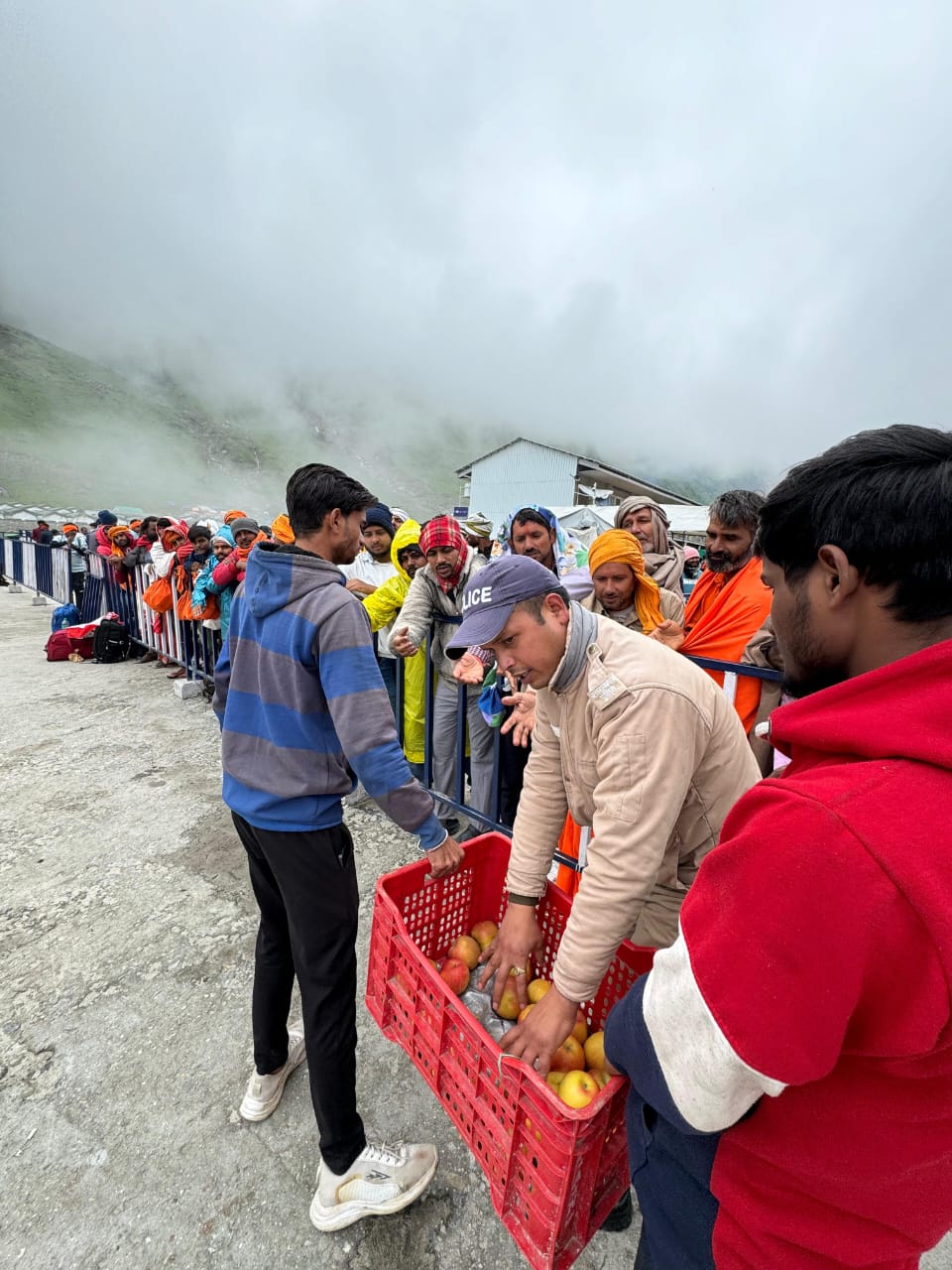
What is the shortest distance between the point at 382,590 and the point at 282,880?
2993mm

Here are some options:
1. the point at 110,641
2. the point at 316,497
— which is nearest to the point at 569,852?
the point at 316,497

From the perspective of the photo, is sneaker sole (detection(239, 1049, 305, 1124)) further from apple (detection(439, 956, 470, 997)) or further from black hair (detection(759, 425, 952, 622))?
black hair (detection(759, 425, 952, 622))

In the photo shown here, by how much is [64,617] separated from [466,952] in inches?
441

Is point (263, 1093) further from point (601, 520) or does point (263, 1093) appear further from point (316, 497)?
point (601, 520)

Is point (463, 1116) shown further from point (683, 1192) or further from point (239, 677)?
point (239, 677)

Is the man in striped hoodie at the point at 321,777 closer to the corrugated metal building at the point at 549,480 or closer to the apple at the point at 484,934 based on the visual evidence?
the apple at the point at 484,934

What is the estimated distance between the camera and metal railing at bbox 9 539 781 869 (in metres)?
3.49

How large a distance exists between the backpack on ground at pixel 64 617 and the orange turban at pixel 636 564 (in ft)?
35.2

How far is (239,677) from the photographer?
189 cm

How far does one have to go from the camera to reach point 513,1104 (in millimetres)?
1274

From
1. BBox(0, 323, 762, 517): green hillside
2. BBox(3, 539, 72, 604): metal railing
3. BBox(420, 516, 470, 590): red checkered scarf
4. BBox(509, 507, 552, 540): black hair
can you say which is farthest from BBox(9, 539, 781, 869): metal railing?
BBox(0, 323, 762, 517): green hillside

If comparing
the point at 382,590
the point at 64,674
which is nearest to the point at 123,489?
the point at 64,674

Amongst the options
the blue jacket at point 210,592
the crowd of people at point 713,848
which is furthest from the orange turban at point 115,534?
the crowd of people at point 713,848

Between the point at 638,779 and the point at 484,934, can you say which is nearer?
the point at 638,779
